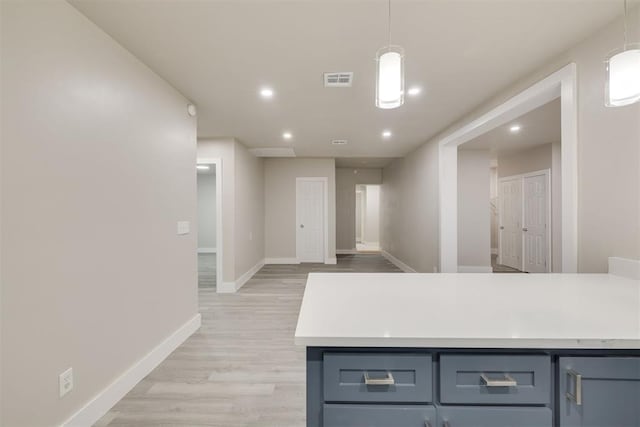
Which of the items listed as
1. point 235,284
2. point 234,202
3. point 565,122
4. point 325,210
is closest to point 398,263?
point 325,210

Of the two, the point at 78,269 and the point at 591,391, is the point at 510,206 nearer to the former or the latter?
the point at 591,391

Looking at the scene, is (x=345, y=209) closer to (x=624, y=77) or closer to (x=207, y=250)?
(x=207, y=250)

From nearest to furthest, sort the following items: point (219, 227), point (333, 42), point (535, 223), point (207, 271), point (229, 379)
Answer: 1. point (333, 42)
2. point (229, 379)
3. point (219, 227)
4. point (535, 223)
5. point (207, 271)

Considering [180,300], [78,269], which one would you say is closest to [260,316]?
[180,300]

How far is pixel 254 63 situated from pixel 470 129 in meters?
2.64

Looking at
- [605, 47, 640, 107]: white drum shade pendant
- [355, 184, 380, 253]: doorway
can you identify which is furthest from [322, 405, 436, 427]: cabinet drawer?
[355, 184, 380, 253]: doorway

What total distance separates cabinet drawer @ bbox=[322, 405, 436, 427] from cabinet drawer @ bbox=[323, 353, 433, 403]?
0.07ft

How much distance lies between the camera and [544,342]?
2.72 feet

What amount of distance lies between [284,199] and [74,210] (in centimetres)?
517

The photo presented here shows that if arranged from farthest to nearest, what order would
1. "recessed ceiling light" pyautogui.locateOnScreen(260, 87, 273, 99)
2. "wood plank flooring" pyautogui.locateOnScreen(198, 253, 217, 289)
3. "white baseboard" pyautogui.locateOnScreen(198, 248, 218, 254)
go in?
"white baseboard" pyautogui.locateOnScreen(198, 248, 218, 254), "wood plank flooring" pyautogui.locateOnScreen(198, 253, 217, 289), "recessed ceiling light" pyautogui.locateOnScreen(260, 87, 273, 99)

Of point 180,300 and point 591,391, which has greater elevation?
point 591,391

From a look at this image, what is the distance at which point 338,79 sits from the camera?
8.32ft

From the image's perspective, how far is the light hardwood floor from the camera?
1.79 meters

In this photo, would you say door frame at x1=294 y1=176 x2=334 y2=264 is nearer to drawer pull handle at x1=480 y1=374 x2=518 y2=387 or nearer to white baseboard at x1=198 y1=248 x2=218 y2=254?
white baseboard at x1=198 y1=248 x2=218 y2=254
